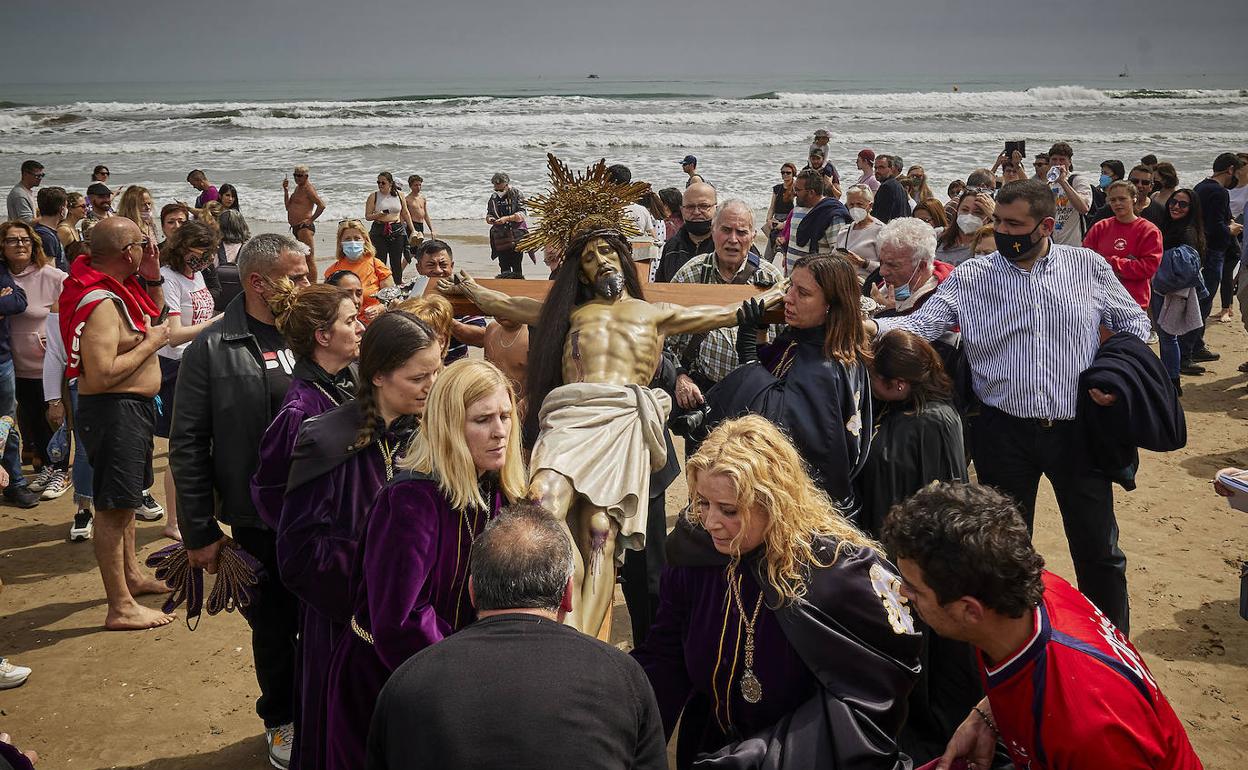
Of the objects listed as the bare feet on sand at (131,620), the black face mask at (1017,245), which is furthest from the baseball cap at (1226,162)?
the bare feet on sand at (131,620)

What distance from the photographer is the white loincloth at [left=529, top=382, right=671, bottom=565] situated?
12.4ft

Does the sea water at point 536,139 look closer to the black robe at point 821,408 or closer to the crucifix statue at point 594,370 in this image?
the crucifix statue at point 594,370

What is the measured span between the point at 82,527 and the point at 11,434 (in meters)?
1.15

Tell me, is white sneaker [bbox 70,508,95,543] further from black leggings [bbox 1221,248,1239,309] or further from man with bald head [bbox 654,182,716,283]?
black leggings [bbox 1221,248,1239,309]

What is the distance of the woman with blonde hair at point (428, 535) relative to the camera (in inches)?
119

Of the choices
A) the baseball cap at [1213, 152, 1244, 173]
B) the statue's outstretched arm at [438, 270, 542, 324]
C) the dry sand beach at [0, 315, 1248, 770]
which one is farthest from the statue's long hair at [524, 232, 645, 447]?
the baseball cap at [1213, 152, 1244, 173]

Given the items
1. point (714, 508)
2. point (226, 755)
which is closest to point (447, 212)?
point (226, 755)

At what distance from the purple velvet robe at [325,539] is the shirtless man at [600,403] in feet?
2.03

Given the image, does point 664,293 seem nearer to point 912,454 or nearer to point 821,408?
point 821,408

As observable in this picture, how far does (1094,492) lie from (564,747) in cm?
361

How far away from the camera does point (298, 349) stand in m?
4.11

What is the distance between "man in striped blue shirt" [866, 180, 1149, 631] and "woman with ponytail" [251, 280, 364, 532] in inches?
94.9

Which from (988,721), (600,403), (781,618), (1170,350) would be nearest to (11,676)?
(600,403)

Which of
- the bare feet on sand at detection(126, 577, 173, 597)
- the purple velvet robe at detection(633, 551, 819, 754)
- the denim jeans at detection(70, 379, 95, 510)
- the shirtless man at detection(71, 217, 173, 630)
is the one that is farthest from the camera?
the denim jeans at detection(70, 379, 95, 510)
